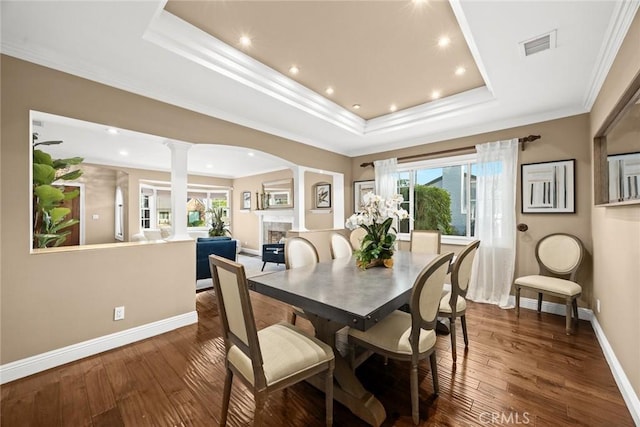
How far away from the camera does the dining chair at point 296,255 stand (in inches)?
100

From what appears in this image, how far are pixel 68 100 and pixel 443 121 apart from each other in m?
4.05

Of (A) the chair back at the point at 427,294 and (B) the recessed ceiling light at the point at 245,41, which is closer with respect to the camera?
(A) the chair back at the point at 427,294

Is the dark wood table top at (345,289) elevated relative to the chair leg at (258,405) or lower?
elevated

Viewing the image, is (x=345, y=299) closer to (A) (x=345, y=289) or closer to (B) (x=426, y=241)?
(A) (x=345, y=289)

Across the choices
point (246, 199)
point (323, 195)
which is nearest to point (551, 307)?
point (323, 195)

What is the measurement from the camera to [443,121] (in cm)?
351

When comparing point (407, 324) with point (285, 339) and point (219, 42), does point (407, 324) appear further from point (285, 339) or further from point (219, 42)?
point (219, 42)

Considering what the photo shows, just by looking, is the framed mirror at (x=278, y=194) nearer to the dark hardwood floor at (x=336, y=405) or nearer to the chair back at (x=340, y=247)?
the chair back at (x=340, y=247)

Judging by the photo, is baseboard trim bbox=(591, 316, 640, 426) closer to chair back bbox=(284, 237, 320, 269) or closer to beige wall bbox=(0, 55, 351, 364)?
chair back bbox=(284, 237, 320, 269)

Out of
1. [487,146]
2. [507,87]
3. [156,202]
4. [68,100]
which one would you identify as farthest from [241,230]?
[507,87]

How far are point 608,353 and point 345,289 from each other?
239cm

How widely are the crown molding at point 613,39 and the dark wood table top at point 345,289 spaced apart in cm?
213

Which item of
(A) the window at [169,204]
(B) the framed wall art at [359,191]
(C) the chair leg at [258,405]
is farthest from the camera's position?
(A) the window at [169,204]

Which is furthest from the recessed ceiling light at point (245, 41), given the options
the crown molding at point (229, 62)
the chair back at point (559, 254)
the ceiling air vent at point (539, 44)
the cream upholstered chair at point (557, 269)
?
the chair back at point (559, 254)
